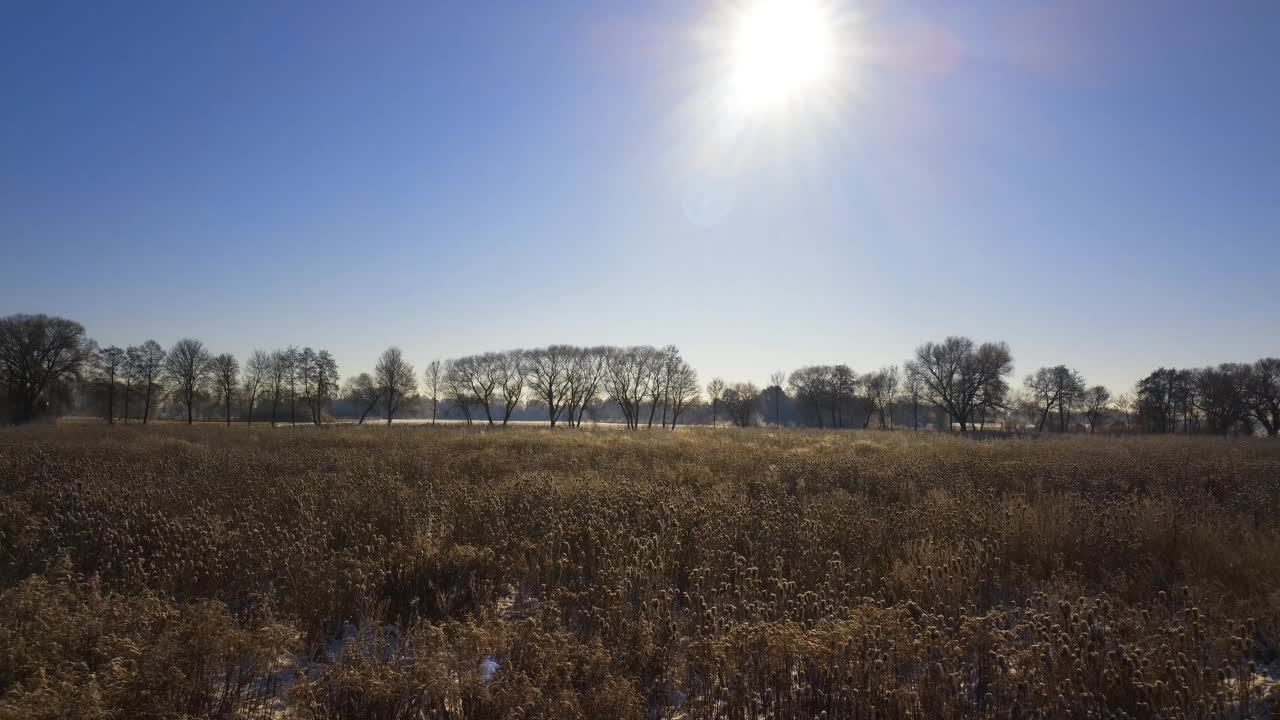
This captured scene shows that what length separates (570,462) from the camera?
14.4 m

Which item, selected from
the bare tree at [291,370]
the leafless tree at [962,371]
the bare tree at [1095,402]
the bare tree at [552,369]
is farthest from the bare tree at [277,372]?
the bare tree at [1095,402]

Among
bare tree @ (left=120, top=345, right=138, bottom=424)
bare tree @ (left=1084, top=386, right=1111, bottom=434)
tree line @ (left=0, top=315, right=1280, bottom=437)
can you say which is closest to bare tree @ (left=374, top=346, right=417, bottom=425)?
tree line @ (left=0, top=315, right=1280, bottom=437)

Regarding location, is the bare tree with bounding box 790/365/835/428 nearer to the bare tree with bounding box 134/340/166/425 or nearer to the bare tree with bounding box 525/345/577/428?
the bare tree with bounding box 525/345/577/428

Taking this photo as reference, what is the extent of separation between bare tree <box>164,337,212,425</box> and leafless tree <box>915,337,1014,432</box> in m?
89.8

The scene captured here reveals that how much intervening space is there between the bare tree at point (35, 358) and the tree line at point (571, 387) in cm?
9

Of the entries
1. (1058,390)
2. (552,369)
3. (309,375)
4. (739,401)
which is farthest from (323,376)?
(1058,390)

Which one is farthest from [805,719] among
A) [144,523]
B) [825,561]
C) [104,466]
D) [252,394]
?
[252,394]

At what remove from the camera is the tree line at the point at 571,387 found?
54375 millimetres

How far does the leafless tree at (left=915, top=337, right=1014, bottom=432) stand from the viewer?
65.7 meters

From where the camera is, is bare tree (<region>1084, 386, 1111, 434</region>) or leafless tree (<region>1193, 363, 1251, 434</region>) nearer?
leafless tree (<region>1193, 363, 1251, 434</region>)

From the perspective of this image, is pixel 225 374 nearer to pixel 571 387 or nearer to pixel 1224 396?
pixel 571 387

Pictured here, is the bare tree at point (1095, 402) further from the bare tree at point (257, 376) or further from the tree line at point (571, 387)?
the bare tree at point (257, 376)

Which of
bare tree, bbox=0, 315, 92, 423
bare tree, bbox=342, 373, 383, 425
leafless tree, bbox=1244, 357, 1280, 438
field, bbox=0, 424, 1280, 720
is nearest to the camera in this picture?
field, bbox=0, 424, 1280, 720

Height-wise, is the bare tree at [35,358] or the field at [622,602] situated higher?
A: the bare tree at [35,358]
